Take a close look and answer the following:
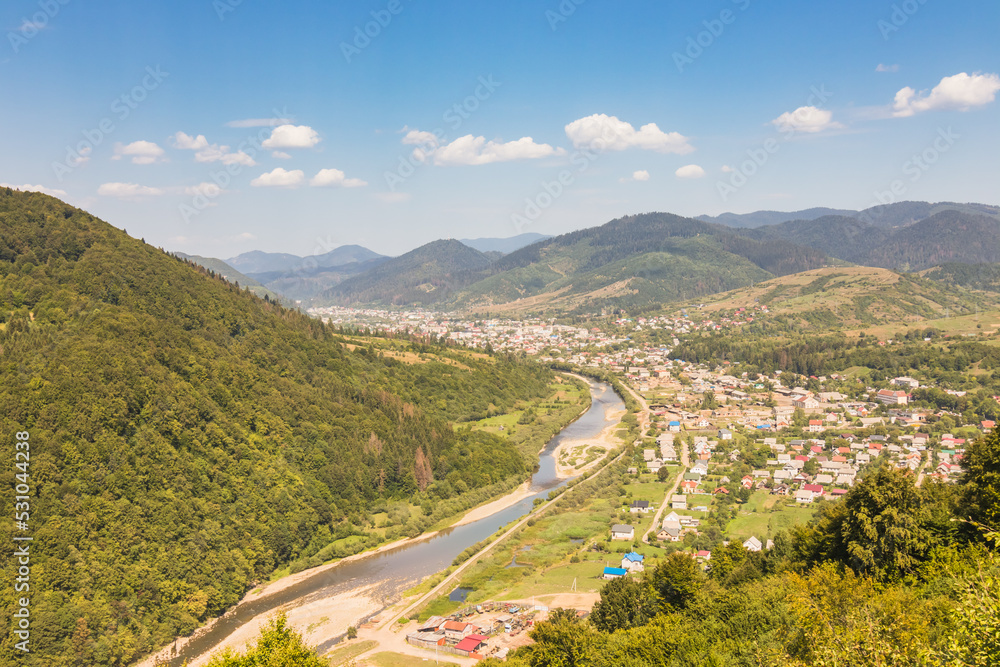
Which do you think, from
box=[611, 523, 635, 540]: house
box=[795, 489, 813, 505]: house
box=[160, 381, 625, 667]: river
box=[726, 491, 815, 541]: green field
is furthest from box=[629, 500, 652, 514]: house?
box=[795, 489, 813, 505]: house

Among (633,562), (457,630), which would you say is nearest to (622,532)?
(633,562)

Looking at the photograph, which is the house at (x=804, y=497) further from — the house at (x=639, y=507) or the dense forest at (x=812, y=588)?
the dense forest at (x=812, y=588)

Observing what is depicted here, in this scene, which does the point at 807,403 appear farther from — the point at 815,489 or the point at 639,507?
the point at 639,507

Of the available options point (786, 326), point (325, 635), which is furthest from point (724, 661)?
point (786, 326)

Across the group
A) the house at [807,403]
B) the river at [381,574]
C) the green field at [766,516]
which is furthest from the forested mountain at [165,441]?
the house at [807,403]

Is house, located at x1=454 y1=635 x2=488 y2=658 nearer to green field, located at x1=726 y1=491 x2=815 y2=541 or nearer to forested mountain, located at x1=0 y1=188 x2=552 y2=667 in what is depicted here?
forested mountain, located at x1=0 y1=188 x2=552 y2=667

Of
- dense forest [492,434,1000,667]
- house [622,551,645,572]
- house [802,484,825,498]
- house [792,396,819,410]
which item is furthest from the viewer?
house [792,396,819,410]
